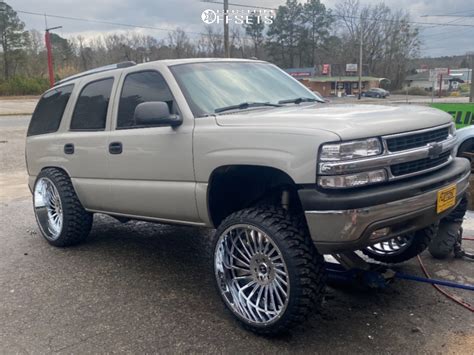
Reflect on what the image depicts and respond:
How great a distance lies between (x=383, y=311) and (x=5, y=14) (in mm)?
69311

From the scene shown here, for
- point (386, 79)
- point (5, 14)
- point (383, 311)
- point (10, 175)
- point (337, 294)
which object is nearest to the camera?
point (383, 311)

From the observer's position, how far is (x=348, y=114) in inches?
127

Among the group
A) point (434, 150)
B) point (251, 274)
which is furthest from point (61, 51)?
point (434, 150)

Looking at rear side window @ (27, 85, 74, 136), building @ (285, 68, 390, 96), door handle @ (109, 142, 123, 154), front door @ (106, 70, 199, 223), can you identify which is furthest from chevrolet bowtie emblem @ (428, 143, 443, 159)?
building @ (285, 68, 390, 96)

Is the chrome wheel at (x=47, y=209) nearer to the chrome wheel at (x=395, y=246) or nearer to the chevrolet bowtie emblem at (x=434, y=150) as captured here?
the chrome wheel at (x=395, y=246)

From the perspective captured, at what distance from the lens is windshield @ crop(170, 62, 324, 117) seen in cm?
386

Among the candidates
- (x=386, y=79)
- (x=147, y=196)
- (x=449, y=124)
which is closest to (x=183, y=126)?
(x=147, y=196)

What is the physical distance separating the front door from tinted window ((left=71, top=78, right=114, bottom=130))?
0.24 m

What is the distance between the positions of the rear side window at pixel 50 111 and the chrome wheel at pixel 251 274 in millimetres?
2836

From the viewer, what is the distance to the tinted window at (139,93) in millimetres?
4047

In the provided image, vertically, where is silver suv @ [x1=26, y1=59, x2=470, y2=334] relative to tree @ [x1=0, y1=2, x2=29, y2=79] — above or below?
below

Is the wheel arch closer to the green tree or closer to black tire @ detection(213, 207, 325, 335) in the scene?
black tire @ detection(213, 207, 325, 335)

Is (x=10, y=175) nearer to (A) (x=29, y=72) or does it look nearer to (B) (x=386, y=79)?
(A) (x=29, y=72)

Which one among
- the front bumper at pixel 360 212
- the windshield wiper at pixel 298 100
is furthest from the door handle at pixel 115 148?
the front bumper at pixel 360 212
